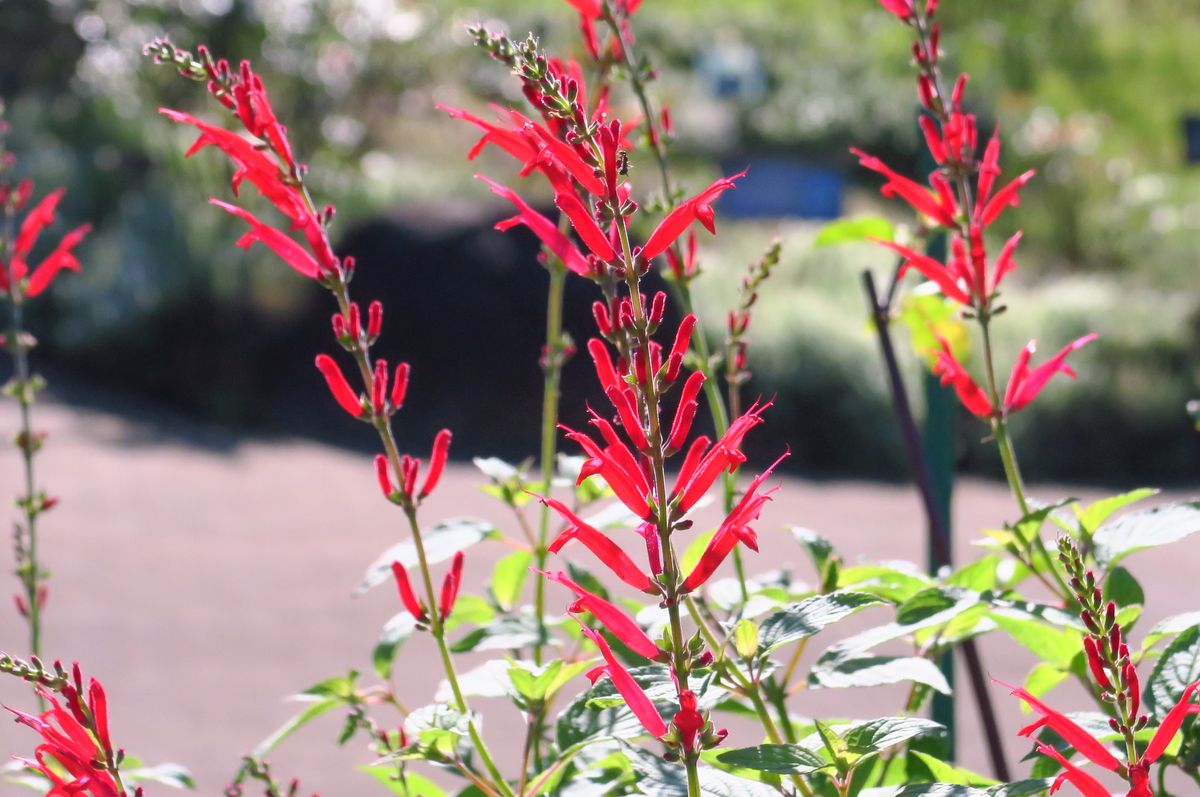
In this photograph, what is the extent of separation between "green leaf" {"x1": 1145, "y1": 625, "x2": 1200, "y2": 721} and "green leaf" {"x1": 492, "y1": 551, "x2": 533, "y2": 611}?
46 cm

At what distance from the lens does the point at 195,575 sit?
15.7 ft

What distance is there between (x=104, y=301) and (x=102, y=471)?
5.67 ft

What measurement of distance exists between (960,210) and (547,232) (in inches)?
15.1

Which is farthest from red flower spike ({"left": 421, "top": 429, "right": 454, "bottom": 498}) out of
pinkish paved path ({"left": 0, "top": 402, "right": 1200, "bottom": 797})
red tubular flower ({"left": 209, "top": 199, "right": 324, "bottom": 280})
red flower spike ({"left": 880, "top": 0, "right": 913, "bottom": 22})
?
pinkish paved path ({"left": 0, "top": 402, "right": 1200, "bottom": 797})

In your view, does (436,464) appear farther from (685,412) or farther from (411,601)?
(685,412)

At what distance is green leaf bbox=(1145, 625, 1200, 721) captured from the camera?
2.33 feet

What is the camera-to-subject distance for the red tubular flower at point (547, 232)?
0.64 m

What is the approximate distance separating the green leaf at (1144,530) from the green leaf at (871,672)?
5.9 inches

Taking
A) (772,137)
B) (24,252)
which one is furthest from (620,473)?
(772,137)

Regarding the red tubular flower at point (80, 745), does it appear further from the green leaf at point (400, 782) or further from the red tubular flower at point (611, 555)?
the red tubular flower at point (611, 555)

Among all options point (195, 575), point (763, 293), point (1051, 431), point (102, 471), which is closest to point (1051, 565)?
point (195, 575)

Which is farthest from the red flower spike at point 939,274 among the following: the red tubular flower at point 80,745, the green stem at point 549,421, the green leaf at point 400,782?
the red tubular flower at point 80,745

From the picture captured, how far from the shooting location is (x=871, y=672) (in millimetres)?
763

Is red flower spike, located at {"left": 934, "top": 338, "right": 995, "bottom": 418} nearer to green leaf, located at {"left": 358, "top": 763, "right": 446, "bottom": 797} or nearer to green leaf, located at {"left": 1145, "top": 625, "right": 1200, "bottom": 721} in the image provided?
green leaf, located at {"left": 1145, "top": 625, "right": 1200, "bottom": 721}
